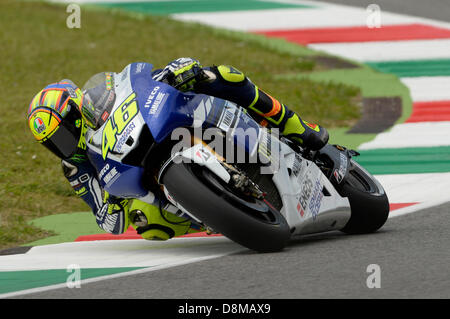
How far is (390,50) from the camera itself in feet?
45.2

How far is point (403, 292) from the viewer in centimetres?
451

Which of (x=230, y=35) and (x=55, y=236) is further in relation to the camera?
(x=230, y=35)

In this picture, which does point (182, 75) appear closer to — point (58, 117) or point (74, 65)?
point (58, 117)

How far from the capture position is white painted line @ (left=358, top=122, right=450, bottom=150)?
9.16 m

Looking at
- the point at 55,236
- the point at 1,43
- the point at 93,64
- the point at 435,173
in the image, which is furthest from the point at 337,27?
the point at 55,236

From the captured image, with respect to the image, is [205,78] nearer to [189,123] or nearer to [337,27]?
[189,123]

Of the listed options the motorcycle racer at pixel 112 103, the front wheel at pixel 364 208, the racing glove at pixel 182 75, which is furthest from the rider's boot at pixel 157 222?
the front wheel at pixel 364 208

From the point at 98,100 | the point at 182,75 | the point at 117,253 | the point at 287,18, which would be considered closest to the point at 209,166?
the point at 182,75

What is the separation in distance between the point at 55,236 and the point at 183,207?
197 cm

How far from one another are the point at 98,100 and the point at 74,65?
8.46 meters

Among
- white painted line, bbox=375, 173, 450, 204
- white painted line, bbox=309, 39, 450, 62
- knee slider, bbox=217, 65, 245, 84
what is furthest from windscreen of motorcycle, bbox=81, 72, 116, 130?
white painted line, bbox=309, 39, 450, 62

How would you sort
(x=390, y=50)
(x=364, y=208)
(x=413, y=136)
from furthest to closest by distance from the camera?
(x=390, y=50)
(x=413, y=136)
(x=364, y=208)

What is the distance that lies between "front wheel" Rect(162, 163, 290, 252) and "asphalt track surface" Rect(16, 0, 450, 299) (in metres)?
0.12

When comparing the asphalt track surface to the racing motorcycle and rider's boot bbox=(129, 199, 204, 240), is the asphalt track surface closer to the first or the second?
the racing motorcycle
